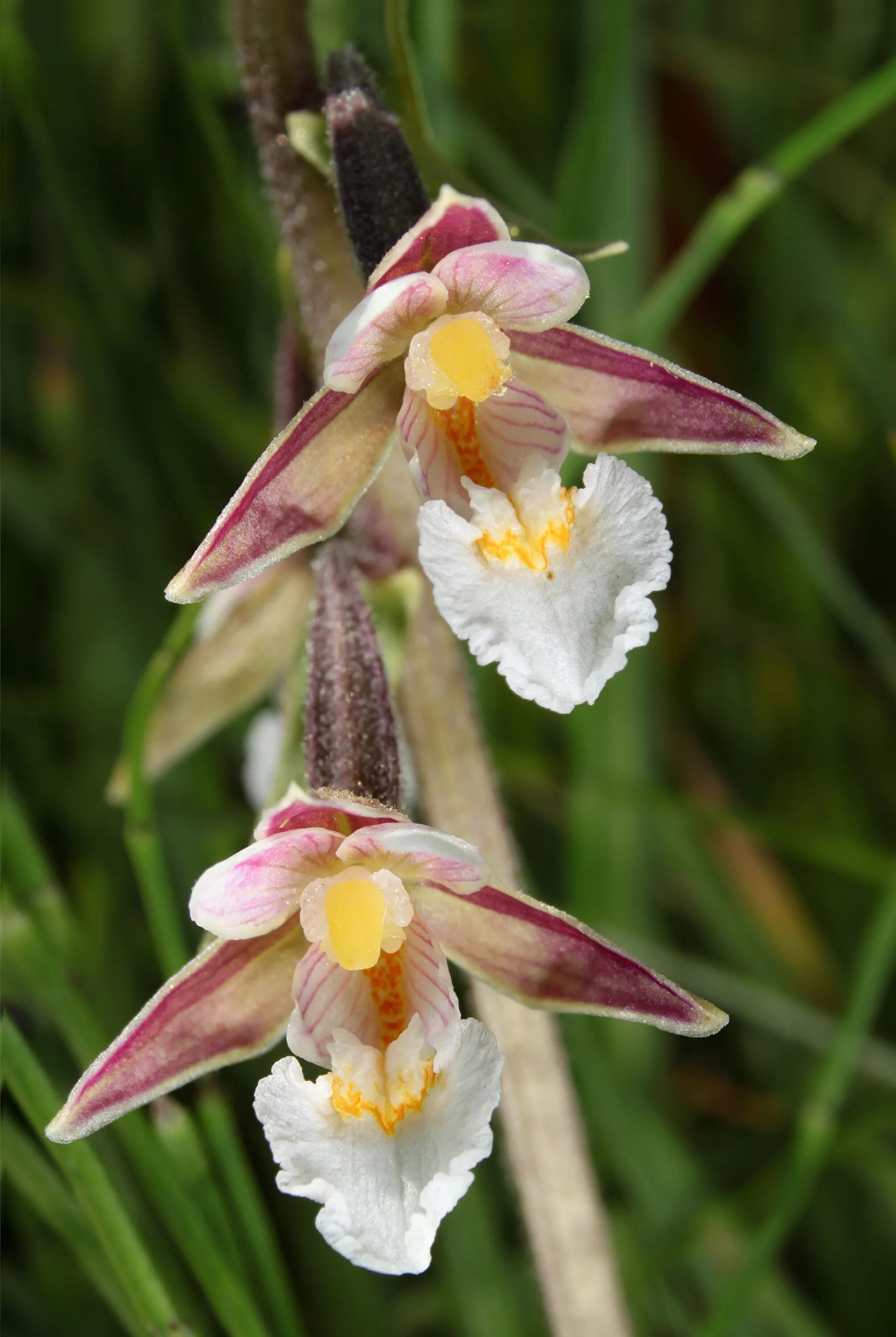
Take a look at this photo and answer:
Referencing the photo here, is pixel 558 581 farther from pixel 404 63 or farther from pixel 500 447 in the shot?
pixel 404 63

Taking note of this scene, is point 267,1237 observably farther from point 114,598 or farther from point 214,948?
point 114,598

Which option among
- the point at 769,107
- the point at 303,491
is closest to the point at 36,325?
the point at 769,107

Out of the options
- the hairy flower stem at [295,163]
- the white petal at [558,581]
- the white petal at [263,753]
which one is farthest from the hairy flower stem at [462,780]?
the white petal at [263,753]

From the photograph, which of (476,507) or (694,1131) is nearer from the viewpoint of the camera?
(476,507)

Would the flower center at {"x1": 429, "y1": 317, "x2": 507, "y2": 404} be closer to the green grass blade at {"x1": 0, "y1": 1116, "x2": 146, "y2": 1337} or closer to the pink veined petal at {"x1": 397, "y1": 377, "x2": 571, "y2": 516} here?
the pink veined petal at {"x1": 397, "y1": 377, "x2": 571, "y2": 516}

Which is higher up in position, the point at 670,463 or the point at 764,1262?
the point at 670,463

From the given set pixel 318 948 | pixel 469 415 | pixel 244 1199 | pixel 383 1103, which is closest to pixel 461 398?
pixel 469 415
